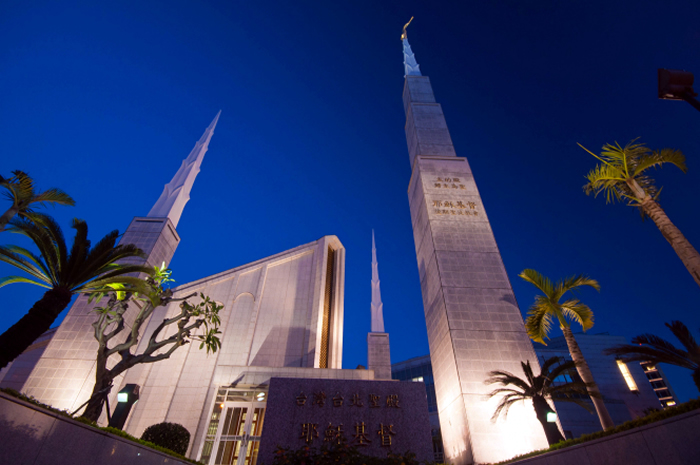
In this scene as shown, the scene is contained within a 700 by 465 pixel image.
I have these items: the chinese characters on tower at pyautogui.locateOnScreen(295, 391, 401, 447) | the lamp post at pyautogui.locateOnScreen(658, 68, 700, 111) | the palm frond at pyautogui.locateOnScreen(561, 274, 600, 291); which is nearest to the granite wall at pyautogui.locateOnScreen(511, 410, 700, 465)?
the lamp post at pyautogui.locateOnScreen(658, 68, 700, 111)

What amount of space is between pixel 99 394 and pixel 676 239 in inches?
708

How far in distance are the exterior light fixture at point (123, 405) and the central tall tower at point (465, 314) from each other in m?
12.4

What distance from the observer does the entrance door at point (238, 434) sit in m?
15.5

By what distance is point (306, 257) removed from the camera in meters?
26.7

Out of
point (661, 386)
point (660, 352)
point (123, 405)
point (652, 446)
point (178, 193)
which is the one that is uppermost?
point (178, 193)

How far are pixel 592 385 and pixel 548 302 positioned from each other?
393cm

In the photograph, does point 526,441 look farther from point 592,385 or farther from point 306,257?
point 306,257

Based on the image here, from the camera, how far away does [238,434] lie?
634 inches

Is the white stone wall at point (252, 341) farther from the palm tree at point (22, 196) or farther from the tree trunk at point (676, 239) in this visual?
the tree trunk at point (676, 239)

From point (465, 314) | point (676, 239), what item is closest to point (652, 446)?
point (676, 239)

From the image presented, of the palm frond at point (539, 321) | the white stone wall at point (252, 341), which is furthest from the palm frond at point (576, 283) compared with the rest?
the white stone wall at point (252, 341)

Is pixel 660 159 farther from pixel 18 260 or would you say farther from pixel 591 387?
pixel 18 260

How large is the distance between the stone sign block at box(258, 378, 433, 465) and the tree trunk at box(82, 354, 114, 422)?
5303 mm

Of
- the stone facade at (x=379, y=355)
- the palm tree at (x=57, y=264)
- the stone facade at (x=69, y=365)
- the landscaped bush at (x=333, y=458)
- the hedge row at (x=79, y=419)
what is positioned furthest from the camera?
the stone facade at (x=379, y=355)
